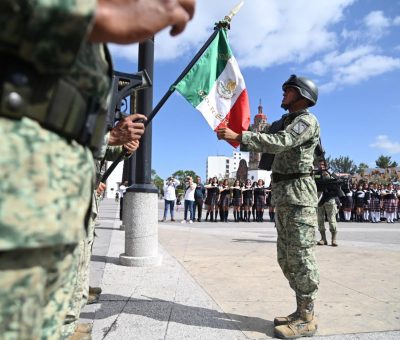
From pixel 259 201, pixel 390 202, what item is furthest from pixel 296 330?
pixel 390 202

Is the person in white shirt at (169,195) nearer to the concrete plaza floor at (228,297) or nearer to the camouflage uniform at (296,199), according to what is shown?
the concrete plaza floor at (228,297)

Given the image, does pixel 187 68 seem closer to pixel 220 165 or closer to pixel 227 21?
pixel 227 21

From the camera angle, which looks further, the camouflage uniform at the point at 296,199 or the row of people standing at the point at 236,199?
the row of people standing at the point at 236,199

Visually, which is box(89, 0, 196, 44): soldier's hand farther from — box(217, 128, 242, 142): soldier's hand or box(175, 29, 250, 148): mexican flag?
box(175, 29, 250, 148): mexican flag

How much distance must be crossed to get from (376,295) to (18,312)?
432cm

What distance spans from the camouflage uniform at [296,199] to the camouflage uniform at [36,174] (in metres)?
2.31

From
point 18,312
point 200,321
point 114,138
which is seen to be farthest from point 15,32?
point 200,321

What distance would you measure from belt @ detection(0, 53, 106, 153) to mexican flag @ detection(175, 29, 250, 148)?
10.5ft

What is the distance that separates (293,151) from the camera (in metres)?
3.36

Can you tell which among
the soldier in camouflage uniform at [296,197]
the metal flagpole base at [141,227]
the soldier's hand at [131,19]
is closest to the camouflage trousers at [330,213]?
the metal flagpole base at [141,227]

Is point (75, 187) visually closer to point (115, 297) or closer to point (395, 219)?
point (115, 297)

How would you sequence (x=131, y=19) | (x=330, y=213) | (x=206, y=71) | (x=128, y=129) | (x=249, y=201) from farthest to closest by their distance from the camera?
1. (x=249, y=201)
2. (x=330, y=213)
3. (x=206, y=71)
4. (x=128, y=129)
5. (x=131, y=19)

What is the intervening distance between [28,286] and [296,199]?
2.66m

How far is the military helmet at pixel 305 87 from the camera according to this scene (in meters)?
3.48
